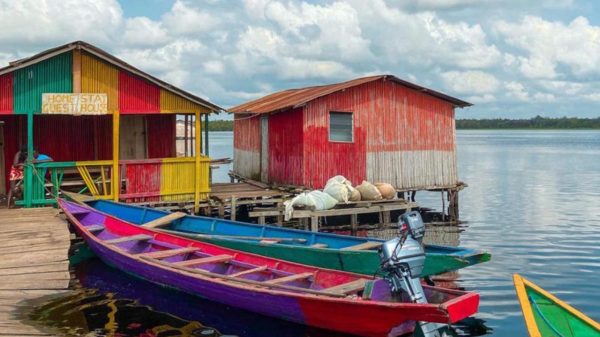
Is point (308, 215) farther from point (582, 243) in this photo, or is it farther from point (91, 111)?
point (582, 243)

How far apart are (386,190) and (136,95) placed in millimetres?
9471

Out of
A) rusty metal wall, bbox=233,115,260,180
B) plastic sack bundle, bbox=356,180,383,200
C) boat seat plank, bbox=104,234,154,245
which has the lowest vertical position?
boat seat plank, bbox=104,234,154,245

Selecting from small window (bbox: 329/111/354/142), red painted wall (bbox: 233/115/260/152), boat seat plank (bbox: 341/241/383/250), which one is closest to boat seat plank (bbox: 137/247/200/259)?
boat seat plank (bbox: 341/241/383/250)

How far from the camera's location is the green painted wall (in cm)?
1781

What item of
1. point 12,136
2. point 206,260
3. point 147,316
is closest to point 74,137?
point 12,136

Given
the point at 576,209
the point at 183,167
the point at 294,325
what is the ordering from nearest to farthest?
the point at 294,325 < the point at 183,167 < the point at 576,209

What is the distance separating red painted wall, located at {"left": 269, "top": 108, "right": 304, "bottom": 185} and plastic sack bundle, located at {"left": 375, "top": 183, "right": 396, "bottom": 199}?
292 centimetres

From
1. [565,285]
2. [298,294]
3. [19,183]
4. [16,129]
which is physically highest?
[16,129]

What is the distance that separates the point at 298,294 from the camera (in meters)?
10.3

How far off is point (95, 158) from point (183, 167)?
3406 millimetres

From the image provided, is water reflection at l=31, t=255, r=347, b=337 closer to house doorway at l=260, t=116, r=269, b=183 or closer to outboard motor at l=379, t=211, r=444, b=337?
outboard motor at l=379, t=211, r=444, b=337

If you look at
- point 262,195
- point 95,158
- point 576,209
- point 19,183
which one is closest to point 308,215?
point 262,195

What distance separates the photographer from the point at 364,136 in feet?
77.6

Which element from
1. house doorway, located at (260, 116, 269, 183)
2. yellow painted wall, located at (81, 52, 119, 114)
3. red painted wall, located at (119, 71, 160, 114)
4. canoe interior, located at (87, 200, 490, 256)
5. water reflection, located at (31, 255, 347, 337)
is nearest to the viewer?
water reflection, located at (31, 255, 347, 337)
